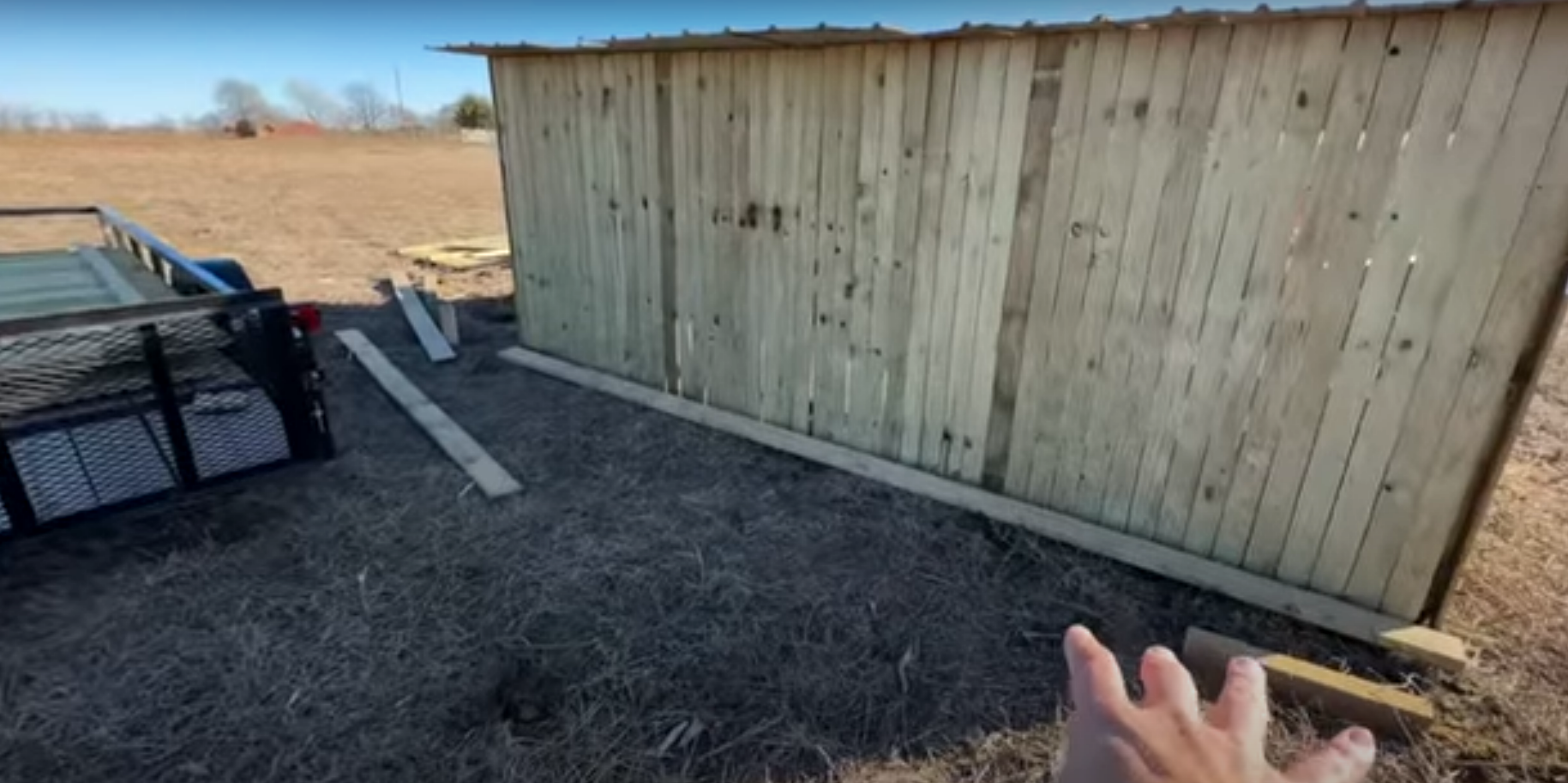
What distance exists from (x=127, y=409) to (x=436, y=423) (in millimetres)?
1438

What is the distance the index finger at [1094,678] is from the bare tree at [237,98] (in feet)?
179

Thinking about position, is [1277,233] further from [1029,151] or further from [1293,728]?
[1293,728]

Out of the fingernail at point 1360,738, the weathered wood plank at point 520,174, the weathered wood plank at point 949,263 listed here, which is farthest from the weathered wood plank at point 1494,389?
the weathered wood plank at point 520,174

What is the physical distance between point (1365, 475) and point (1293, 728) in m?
0.89

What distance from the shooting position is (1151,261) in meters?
2.54

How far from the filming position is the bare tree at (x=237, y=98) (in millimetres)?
43250

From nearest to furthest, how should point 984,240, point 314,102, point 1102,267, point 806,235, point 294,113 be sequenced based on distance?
1. point 1102,267
2. point 984,240
3. point 806,235
4. point 294,113
5. point 314,102

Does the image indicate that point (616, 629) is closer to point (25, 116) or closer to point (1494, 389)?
point (1494, 389)

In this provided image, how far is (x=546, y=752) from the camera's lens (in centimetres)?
195

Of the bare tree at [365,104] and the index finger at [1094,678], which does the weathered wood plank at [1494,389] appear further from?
the bare tree at [365,104]

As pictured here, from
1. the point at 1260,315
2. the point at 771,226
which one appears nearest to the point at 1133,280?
the point at 1260,315

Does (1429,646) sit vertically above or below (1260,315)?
below

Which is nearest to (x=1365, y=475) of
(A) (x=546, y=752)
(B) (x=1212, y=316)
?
(B) (x=1212, y=316)

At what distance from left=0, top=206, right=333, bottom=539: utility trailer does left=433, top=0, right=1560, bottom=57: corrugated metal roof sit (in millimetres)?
1865
